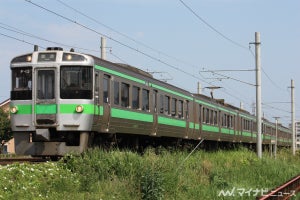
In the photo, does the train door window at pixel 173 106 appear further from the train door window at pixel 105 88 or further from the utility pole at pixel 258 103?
the train door window at pixel 105 88

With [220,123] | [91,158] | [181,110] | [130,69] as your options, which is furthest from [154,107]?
[220,123]

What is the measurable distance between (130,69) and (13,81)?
4295 mm

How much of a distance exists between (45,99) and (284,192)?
7.05 metres

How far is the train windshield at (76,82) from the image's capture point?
1457 centimetres

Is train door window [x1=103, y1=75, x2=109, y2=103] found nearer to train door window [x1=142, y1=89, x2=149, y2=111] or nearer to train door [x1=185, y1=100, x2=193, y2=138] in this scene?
train door window [x1=142, y1=89, x2=149, y2=111]

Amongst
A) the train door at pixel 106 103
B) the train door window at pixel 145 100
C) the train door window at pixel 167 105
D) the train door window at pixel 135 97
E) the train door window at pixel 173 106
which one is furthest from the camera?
the train door window at pixel 173 106

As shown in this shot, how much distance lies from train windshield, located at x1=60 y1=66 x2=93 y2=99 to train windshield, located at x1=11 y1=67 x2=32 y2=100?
104cm

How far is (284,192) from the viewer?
11453 mm

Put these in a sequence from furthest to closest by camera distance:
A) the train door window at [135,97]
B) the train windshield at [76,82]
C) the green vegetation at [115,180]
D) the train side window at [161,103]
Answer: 1. the train side window at [161,103]
2. the train door window at [135,97]
3. the train windshield at [76,82]
4. the green vegetation at [115,180]

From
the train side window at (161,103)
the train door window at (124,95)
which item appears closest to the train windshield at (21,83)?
the train door window at (124,95)

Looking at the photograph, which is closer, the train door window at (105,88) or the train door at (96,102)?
the train door at (96,102)

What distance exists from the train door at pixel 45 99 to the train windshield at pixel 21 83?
0.22 metres

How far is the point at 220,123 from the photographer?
32.7 metres

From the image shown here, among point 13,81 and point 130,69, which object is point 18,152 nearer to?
point 13,81
